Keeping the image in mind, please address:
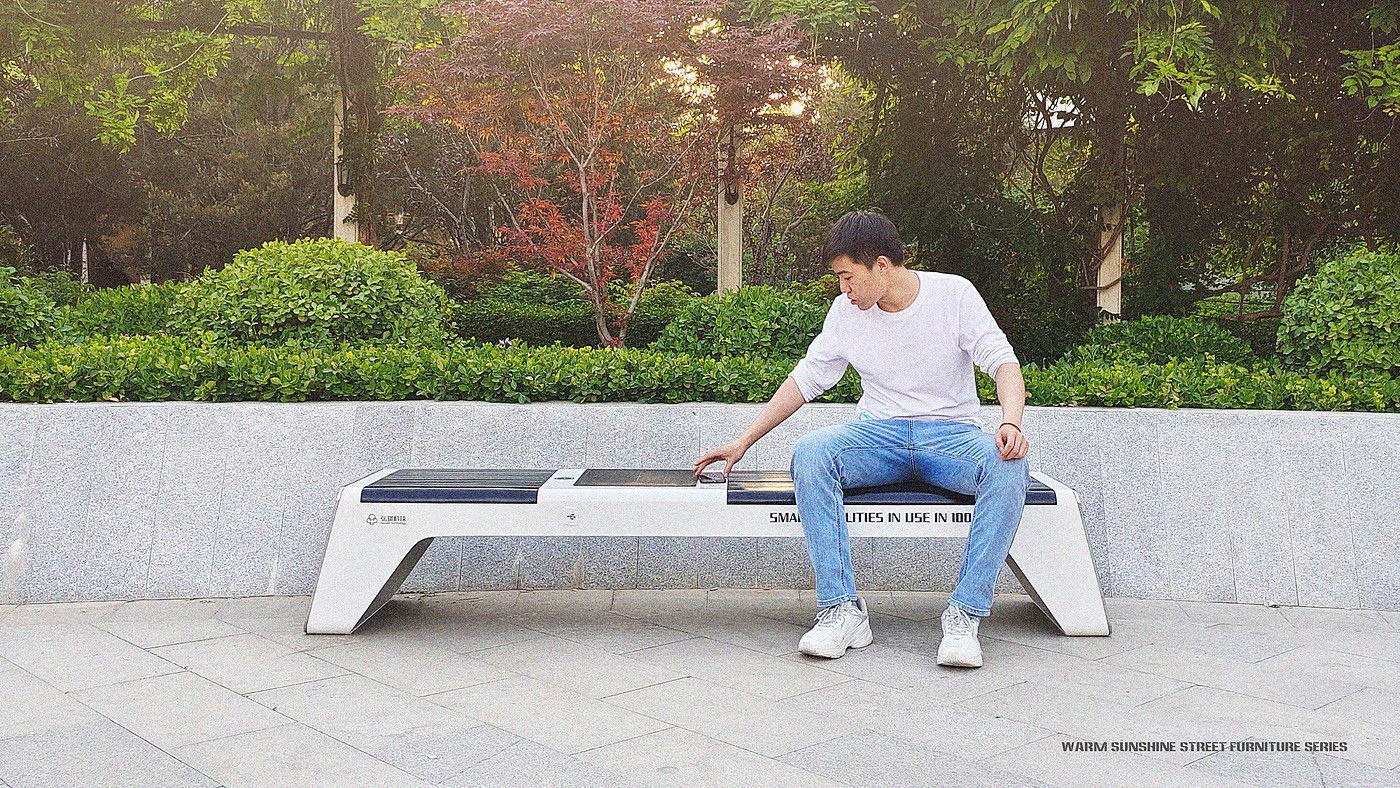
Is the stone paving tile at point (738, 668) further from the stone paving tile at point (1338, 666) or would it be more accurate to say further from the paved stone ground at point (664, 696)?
the stone paving tile at point (1338, 666)

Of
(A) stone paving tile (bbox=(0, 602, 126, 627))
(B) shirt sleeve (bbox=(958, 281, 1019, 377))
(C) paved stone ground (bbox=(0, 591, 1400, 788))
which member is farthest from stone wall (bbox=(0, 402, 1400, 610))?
(B) shirt sleeve (bbox=(958, 281, 1019, 377))

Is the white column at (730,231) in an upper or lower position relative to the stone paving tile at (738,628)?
upper

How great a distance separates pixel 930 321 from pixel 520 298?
30.9ft

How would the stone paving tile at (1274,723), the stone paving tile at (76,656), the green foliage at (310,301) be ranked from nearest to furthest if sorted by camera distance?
the stone paving tile at (1274,723), the stone paving tile at (76,656), the green foliage at (310,301)

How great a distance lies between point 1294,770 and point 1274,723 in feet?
1.23

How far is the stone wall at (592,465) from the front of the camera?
430 cm

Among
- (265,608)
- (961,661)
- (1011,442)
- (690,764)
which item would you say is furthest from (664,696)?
(265,608)

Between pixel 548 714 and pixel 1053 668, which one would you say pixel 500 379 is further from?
pixel 1053 668

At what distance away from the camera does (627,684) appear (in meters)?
3.34

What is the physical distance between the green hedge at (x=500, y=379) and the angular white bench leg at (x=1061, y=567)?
1.22 meters

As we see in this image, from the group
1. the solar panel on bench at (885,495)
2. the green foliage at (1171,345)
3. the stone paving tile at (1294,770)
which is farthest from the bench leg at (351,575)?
the green foliage at (1171,345)

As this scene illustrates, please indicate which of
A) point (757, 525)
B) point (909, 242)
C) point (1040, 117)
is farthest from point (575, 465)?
point (1040, 117)

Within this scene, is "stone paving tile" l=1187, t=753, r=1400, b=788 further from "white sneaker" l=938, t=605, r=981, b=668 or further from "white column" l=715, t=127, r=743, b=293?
"white column" l=715, t=127, r=743, b=293

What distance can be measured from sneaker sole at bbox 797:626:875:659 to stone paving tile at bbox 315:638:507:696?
92 centimetres
